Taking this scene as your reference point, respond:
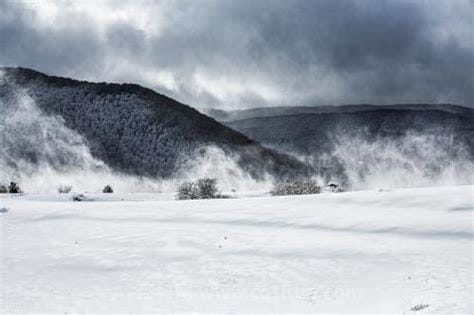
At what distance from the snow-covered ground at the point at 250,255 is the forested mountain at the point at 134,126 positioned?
269 ft

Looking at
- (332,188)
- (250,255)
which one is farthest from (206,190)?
(250,255)

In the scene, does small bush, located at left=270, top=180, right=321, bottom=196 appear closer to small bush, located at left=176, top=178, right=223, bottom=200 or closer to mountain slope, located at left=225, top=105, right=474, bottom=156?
small bush, located at left=176, top=178, right=223, bottom=200

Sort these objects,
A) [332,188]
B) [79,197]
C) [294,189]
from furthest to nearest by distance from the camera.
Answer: [332,188]
[294,189]
[79,197]

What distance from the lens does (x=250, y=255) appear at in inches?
825

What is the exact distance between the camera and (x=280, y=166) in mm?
126625

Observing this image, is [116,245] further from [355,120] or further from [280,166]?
[355,120]

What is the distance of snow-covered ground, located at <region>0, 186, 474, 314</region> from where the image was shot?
1650 cm

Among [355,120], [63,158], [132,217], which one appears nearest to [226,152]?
[63,158]

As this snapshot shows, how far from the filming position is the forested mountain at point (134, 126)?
370 ft

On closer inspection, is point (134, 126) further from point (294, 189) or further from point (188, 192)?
point (294, 189)

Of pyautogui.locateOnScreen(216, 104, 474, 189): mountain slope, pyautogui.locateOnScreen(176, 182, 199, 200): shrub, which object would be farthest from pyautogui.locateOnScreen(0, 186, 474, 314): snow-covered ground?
pyautogui.locateOnScreen(216, 104, 474, 189): mountain slope

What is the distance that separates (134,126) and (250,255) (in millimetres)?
100123

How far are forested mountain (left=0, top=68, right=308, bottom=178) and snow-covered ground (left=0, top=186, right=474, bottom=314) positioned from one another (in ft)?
269

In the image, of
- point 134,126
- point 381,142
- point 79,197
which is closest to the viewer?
point 79,197
